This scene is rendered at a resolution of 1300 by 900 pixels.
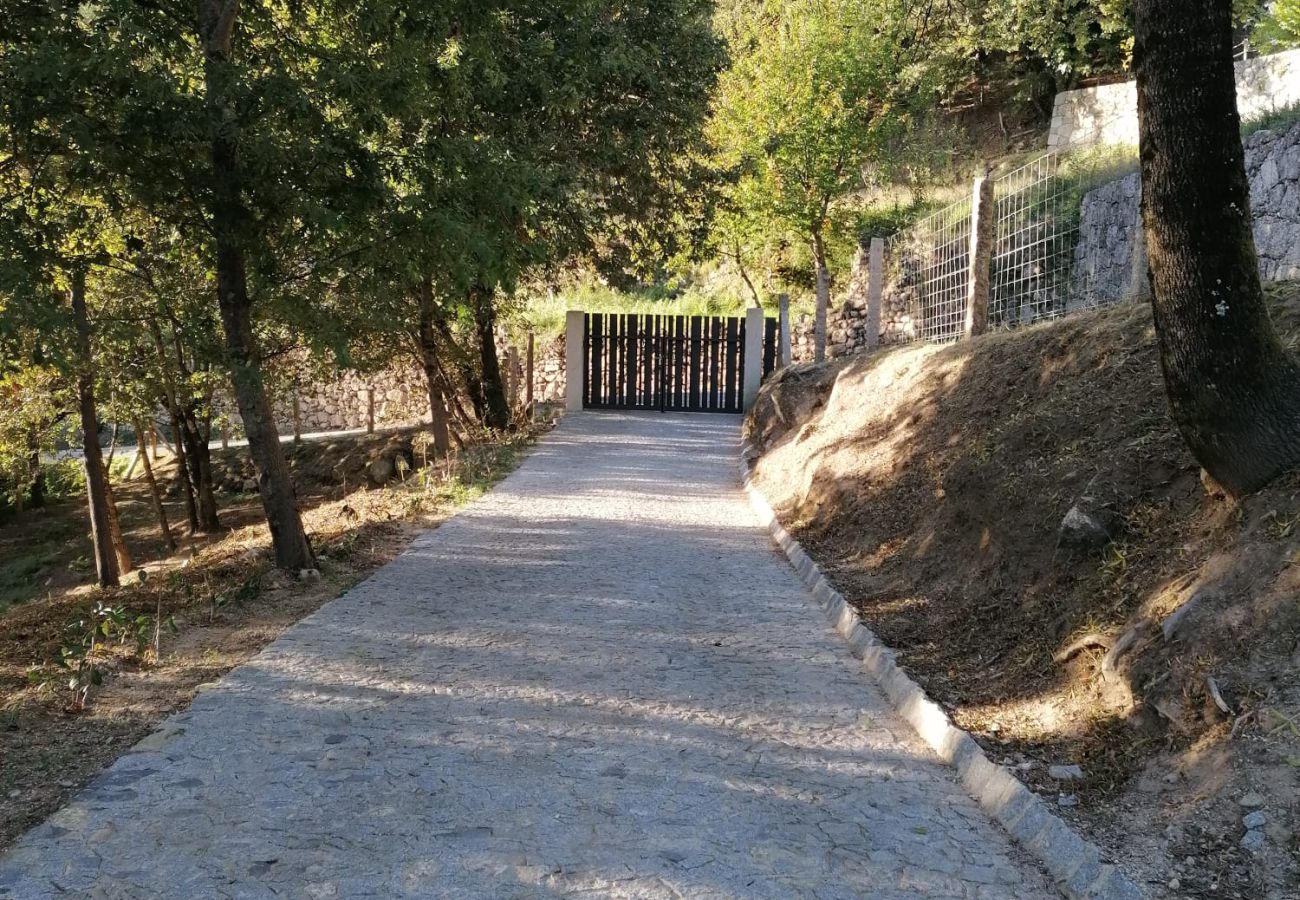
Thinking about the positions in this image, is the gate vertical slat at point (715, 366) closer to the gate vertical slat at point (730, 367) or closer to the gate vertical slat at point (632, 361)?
the gate vertical slat at point (730, 367)

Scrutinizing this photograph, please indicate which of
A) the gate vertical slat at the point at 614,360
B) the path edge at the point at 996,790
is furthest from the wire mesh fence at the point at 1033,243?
the gate vertical slat at the point at 614,360

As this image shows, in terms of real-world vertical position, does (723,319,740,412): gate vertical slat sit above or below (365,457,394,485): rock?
above

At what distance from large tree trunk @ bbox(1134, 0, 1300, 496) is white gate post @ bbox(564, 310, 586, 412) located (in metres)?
18.6

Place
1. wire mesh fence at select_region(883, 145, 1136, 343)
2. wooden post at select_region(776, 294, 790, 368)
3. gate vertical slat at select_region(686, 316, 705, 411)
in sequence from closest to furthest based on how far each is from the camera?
wire mesh fence at select_region(883, 145, 1136, 343) → wooden post at select_region(776, 294, 790, 368) → gate vertical slat at select_region(686, 316, 705, 411)

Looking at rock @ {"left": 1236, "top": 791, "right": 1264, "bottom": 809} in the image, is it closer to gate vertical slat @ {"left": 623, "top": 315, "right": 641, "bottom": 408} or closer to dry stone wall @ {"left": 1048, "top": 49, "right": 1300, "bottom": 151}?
dry stone wall @ {"left": 1048, "top": 49, "right": 1300, "bottom": 151}

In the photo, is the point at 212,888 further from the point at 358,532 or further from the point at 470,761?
the point at 358,532

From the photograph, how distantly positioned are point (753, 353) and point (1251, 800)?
19532 mm

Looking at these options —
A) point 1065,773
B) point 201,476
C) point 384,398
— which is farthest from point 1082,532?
point 384,398

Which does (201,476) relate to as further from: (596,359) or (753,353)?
(753,353)

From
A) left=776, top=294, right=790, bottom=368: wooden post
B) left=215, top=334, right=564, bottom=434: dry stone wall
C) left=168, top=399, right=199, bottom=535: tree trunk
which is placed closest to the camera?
left=168, top=399, right=199, bottom=535: tree trunk

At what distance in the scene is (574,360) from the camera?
2292 centimetres

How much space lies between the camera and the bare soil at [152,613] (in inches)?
170

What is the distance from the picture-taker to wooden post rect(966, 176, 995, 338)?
11.2 metres

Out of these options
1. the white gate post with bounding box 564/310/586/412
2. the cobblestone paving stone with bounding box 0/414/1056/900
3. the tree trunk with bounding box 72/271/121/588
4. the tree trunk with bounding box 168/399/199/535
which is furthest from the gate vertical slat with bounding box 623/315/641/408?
the cobblestone paving stone with bounding box 0/414/1056/900
